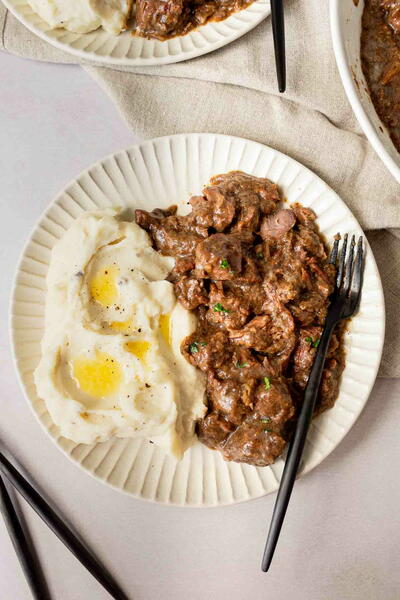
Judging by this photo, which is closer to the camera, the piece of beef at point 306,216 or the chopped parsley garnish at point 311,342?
the chopped parsley garnish at point 311,342

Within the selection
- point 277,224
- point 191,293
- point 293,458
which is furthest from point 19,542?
point 277,224

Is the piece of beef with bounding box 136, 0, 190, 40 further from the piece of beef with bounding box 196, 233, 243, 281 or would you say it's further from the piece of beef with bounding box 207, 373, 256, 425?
the piece of beef with bounding box 207, 373, 256, 425

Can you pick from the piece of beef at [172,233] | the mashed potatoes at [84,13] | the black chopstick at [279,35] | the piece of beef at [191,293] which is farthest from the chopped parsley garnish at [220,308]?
the mashed potatoes at [84,13]

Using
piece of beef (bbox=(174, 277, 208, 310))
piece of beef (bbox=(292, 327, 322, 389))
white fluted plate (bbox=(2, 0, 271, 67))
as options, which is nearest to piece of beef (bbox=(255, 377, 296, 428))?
piece of beef (bbox=(292, 327, 322, 389))

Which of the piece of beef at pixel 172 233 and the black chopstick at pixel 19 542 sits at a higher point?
the piece of beef at pixel 172 233

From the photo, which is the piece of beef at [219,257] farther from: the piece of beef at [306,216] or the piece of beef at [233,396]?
the piece of beef at [233,396]

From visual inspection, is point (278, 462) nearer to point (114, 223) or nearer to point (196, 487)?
point (196, 487)

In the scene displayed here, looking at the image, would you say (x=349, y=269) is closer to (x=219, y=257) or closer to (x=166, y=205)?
(x=219, y=257)
